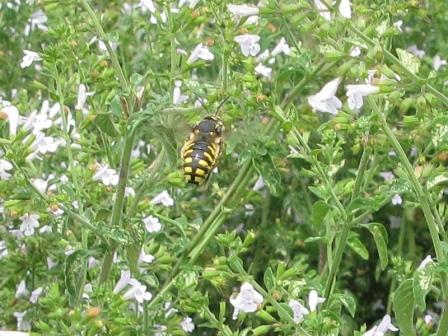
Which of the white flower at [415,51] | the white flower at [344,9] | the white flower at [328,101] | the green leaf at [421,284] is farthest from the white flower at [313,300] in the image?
the white flower at [415,51]

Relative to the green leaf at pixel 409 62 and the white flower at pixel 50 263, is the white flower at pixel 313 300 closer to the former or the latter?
the green leaf at pixel 409 62

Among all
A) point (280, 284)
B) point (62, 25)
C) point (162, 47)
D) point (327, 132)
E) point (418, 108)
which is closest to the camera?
point (418, 108)

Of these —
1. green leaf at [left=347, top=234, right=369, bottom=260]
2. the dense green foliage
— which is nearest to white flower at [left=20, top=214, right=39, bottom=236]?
the dense green foliage

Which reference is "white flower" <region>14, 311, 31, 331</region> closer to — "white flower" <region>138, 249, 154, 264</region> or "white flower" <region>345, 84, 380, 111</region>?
"white flower" <region>138, 249, 154, 264</region>

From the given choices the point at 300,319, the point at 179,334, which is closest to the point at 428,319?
the point at 300,319

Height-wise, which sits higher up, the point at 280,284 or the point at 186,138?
the point at 186,138

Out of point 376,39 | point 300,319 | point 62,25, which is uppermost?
point 376,39

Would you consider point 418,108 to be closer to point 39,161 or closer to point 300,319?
point 300,319

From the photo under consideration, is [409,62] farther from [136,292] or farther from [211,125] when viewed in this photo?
[136,292]
